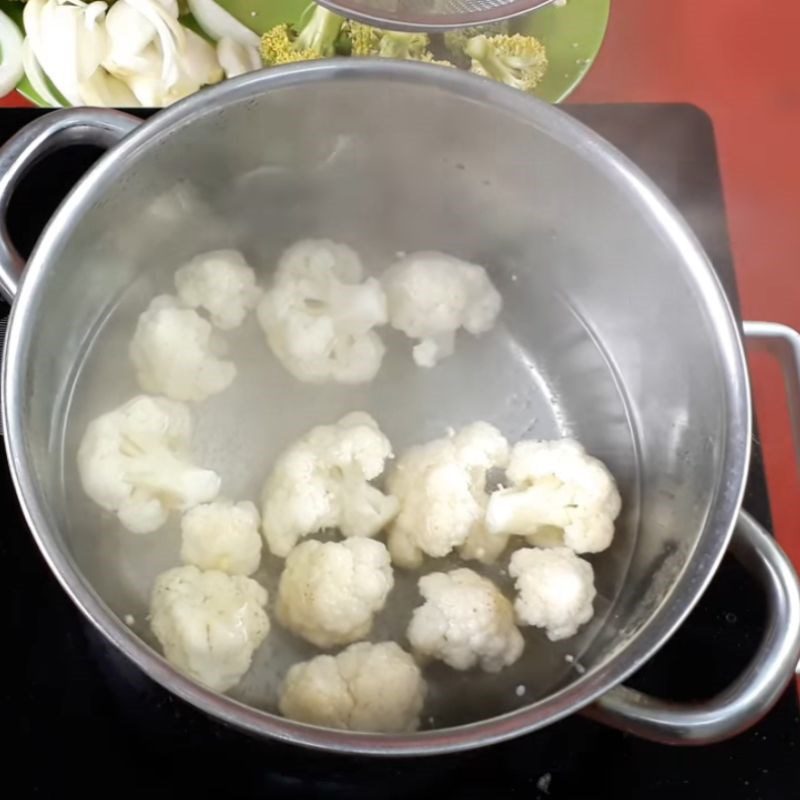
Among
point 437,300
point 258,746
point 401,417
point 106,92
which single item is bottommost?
point 258,746

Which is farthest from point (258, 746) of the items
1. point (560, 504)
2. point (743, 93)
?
point (743, 93)

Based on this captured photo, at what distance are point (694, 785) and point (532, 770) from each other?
0.46 ft

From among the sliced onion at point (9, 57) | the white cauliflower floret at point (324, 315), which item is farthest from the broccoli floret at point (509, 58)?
the sliced onion at point (9, 57)

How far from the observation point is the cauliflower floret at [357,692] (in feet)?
2.54

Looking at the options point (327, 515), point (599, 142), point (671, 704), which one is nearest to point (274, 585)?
point (327, 515)

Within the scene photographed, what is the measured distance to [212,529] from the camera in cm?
84

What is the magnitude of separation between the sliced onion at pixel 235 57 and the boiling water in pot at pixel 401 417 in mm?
210

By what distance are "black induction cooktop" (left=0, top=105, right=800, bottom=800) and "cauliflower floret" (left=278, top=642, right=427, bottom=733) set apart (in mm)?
31

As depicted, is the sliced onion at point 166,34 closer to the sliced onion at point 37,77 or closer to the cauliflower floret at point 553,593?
the sliced onion at point 37,77

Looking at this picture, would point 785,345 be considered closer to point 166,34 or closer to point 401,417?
point 401,417

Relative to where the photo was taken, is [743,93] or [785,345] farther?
[743,93]

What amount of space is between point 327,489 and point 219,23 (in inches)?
21.4

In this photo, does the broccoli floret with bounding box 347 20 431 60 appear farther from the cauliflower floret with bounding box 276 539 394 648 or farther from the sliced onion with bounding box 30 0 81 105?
the cauliflower floret with bounding box 276 539 394 648

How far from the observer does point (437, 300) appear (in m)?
0.99
